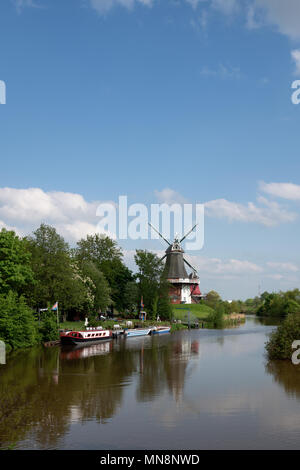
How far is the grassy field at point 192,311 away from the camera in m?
103

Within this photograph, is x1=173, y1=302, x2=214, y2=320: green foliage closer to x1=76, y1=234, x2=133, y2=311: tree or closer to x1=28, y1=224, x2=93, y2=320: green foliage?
x1=76, y1=234, x2=133, y2=311: tree

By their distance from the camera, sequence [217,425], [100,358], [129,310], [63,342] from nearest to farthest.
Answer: [217,425]
[100,358]
[63,342]
[129,310]

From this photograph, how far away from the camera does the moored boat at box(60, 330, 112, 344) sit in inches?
2238

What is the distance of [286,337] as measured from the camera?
41875 millimetres

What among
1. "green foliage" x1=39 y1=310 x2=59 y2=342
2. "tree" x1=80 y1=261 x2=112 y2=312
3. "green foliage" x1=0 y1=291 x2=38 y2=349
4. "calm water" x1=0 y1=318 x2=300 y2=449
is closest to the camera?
"calm water" x1=0 y1=318 x2=300 y2=449

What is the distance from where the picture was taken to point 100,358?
46625 mm

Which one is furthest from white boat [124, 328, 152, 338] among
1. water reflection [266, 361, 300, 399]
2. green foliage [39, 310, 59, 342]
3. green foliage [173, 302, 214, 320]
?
water reflection [266, 361, 300, 399]

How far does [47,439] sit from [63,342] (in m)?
38.1

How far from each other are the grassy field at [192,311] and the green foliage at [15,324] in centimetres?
5262

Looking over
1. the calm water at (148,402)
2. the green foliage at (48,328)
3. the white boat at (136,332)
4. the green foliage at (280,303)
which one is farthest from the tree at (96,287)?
the green foliage at (280,303)

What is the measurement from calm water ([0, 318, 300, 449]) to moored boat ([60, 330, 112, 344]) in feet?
28.2

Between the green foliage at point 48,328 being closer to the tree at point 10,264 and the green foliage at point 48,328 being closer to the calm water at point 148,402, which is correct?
the tree at point 10,264
